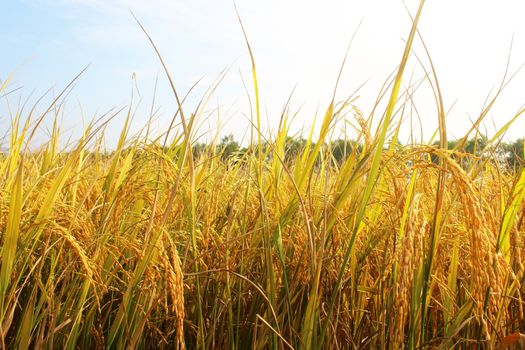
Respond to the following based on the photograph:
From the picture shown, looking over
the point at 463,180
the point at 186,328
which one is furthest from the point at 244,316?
the point at 463,180

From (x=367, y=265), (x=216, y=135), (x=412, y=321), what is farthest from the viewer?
(x=216, y=135)

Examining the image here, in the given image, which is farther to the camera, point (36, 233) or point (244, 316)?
point (244, 316)

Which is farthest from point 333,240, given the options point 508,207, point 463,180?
point 463,180

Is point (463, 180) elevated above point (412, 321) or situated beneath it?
elevated above

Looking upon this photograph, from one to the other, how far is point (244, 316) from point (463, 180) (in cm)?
100

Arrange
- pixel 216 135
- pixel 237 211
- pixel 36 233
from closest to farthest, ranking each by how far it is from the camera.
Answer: pixel 36 233
pixel 237 211
pixel 216 135

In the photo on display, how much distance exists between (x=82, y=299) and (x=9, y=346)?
32 centimetres

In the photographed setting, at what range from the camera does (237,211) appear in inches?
81.7

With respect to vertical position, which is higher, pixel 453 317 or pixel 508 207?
pixel 508 207

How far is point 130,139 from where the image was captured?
2189mm

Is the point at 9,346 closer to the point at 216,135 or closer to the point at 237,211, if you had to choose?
the point at 237,211

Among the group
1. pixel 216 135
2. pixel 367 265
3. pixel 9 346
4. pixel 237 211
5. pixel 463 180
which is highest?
pixel 216 135

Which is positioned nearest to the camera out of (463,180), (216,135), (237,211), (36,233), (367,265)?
→ (463,180)

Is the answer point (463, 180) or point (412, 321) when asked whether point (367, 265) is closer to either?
point (412, 321)
